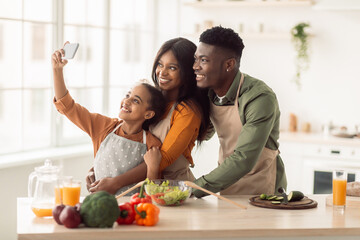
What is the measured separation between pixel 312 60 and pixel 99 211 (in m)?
3.90

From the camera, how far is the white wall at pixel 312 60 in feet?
17.6

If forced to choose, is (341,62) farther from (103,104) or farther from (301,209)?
(301,209)

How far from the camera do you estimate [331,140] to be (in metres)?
4.88

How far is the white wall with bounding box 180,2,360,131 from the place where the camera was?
17.6ft

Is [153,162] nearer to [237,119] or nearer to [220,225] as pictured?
[237,119]

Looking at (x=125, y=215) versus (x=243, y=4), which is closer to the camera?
(x=125, y=215)

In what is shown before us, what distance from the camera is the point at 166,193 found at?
93.2 inches

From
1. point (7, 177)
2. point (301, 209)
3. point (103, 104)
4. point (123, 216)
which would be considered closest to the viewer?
point (123, 216)

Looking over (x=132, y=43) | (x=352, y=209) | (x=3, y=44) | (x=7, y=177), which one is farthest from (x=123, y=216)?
(x=132, y=43)

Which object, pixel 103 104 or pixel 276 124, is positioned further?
pixel 103 104

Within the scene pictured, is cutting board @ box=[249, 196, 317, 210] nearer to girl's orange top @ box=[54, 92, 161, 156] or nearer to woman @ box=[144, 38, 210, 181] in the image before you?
woman @ box=[144, 38, 210, 181]

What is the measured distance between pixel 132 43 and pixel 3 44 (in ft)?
5.25

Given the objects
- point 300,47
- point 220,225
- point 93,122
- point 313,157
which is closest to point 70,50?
point 93,122

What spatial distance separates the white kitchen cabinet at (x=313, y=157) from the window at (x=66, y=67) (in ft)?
5.32
